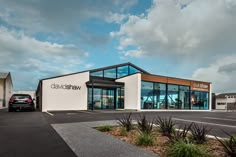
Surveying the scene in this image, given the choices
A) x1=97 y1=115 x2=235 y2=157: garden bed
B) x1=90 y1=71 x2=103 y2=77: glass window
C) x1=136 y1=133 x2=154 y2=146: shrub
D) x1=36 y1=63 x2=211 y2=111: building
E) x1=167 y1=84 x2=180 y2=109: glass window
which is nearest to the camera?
x1=97 y1=115 x2=235 y2=157: garden bed

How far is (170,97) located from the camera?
30344mm

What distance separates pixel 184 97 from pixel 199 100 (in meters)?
3.98

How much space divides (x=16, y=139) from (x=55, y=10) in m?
7.44

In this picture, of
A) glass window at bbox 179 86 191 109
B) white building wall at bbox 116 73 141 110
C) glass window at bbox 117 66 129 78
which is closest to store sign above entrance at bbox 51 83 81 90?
white building wall at bbox 116 73 141 110

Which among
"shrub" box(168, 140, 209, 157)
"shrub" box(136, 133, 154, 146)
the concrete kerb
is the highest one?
"shrub" box(168, 140, 209, 157)

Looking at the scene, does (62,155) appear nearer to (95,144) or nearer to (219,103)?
(95,144)

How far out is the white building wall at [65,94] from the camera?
77.5 ft

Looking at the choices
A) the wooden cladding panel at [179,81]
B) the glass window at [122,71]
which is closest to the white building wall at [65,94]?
the glass window at [122,71]

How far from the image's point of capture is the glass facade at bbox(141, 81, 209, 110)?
27781 millimetres

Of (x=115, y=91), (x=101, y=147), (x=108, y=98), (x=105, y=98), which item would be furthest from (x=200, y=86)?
(x=101, y=147)

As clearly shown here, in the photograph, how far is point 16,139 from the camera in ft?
22.9

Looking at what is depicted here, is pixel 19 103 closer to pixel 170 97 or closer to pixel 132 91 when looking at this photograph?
pixel 132 91

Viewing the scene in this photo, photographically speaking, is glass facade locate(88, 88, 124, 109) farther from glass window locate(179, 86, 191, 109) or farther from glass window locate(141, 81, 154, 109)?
glass window locate(179, 86, 191, 109)

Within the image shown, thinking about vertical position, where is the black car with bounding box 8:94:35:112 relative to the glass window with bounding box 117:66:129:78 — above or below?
below
